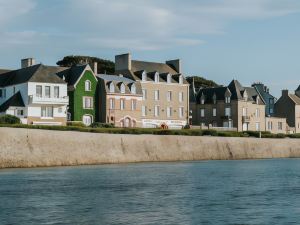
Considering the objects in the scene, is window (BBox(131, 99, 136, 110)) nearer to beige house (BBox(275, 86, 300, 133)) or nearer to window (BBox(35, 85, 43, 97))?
window (BBox(35, 85, 43, 97))

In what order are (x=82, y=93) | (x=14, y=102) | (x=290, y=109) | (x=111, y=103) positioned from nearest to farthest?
(x=14, y=102) → (x=82, y=93) → (x=111, y=103) → (x=290, y=109)

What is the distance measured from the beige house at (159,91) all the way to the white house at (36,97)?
63.5 feet

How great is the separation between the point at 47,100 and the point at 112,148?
2581cm

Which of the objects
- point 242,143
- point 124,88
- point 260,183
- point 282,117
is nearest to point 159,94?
point 124,88

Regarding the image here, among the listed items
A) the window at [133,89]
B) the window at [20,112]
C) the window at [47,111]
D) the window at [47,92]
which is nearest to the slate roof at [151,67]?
the window at [133,89]

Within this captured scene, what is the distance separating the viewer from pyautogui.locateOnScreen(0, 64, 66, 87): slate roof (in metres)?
92.8

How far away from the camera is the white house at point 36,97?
91.2m

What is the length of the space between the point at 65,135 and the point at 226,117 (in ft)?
211

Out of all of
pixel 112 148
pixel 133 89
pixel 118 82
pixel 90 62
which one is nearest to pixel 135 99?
pixel 133 89

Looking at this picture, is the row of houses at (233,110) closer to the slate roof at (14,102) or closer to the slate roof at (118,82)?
the slate roof at (118,82)

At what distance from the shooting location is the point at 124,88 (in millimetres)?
104562

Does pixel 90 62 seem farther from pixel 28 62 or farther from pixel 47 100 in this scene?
pixel 47 100

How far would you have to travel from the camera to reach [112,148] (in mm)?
70125

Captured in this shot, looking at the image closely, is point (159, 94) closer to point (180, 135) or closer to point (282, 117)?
point (180, 135)
